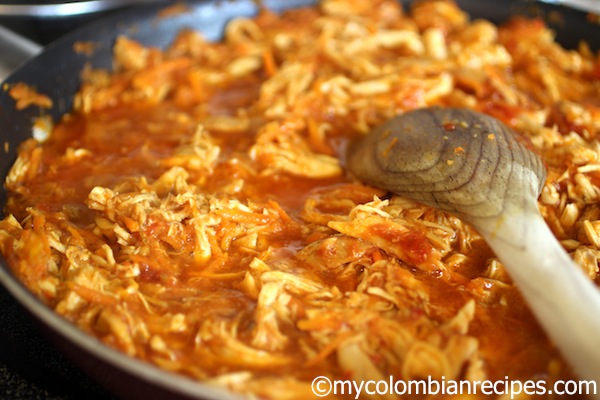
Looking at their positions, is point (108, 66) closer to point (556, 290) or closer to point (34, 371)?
point (34, 371)

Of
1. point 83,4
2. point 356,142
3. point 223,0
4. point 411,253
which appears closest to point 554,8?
point 356,142

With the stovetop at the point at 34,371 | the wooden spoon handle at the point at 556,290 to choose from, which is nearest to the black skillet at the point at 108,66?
the stovetop at the point at 34,371

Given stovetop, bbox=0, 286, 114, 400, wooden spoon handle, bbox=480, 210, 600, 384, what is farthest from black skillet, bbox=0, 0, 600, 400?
wooden spoon handle, bbox=480, 210, 600, 384

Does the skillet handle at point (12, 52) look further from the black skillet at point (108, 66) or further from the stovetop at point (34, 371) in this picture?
the stovetop at point (34, 371)

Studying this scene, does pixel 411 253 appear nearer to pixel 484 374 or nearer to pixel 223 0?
pixel 484 374

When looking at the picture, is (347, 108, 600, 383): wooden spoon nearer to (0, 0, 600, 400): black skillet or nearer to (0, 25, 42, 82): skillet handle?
(0, 0, 600, 400): black skillet

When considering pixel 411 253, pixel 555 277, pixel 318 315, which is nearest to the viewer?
pixel 555 277
